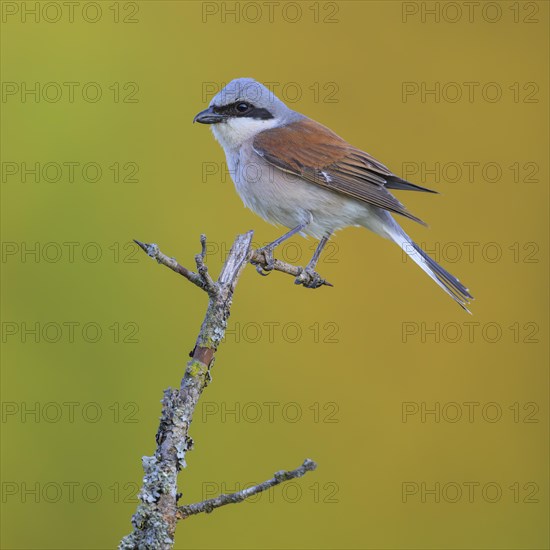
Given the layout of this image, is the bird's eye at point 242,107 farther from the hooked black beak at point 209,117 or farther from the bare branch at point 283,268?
the bare branch at point 283,268

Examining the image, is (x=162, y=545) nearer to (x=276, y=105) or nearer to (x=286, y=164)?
(x=286, y=164)

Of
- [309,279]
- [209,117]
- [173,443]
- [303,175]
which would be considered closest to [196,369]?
[173,443]

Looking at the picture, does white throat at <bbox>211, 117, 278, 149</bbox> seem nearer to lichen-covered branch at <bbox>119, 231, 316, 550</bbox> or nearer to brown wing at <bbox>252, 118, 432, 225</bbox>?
brown wing at <bbox>252, 118, 432, 225</bbox>

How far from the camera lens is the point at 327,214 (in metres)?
3.17

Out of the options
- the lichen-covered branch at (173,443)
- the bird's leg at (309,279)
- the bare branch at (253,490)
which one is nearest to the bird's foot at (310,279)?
the bird's leg at (309,279)

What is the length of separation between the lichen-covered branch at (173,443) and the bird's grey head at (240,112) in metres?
1.57

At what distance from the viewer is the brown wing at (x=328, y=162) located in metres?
3.09

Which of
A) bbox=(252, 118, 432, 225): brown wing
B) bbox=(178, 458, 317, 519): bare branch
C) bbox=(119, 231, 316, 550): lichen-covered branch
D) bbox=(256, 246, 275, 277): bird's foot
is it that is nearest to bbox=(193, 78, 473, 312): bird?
bbox=(252, 118, 432, 225): brown wing

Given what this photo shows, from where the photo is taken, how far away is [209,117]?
3.20 metres

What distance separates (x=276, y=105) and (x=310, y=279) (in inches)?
38.3

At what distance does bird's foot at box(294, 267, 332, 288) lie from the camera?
2.79 m

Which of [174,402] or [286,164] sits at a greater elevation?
[286,164]

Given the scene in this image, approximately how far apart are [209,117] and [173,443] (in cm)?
191

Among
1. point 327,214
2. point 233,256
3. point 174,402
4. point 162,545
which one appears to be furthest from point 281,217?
point 162,545
